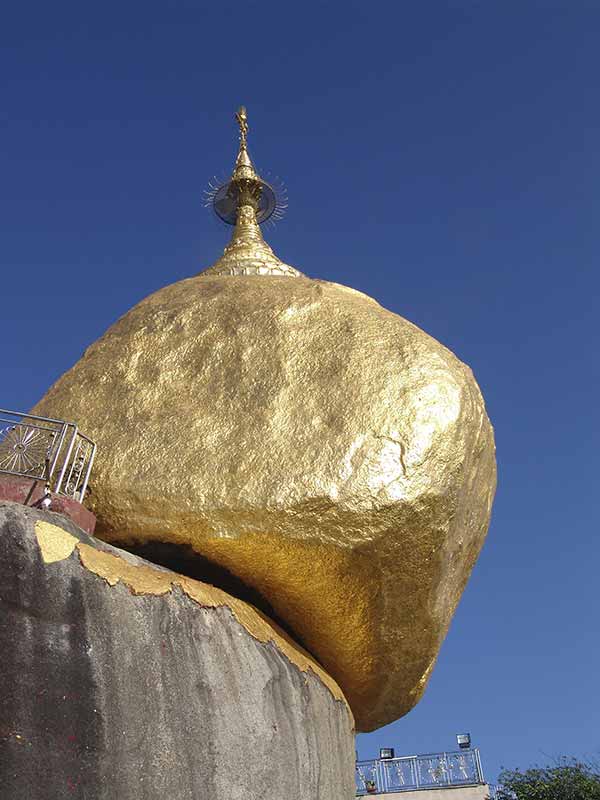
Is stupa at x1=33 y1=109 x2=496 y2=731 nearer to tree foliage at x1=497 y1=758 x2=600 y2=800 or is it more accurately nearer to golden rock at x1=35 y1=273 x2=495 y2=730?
golden rock at x1=35 y1=273 x2=495 y2=730

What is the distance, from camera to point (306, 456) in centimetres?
611

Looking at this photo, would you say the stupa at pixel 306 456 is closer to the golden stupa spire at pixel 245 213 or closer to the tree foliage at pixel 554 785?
the golden stupa spire at pixel 245 213

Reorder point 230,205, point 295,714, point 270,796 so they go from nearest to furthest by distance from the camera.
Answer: point 270,796
point 295,714
point 230,205

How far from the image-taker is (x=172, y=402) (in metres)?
6.57

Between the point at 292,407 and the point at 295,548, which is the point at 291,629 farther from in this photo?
the point at 292,407

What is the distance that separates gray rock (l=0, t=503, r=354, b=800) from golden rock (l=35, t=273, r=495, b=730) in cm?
68

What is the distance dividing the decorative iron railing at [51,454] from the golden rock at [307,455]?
0.18 m

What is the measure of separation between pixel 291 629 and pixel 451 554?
4.43 feet

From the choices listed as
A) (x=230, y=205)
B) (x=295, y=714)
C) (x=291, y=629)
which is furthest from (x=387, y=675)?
(x=230, y=205)

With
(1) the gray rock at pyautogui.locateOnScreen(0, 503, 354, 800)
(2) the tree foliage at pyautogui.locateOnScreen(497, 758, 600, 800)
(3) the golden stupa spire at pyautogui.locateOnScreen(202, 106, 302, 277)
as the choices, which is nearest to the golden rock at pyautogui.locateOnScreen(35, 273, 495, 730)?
(1) the gray rock at pyautogui.locateOnScreen(0, 503, 354, 800)

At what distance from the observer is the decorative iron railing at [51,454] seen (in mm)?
5707

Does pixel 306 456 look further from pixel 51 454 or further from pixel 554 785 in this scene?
pixel 554 785

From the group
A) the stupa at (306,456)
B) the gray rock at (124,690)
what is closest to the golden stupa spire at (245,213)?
the stupa at (306,456)

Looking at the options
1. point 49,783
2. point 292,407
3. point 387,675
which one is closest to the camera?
point 49,783
